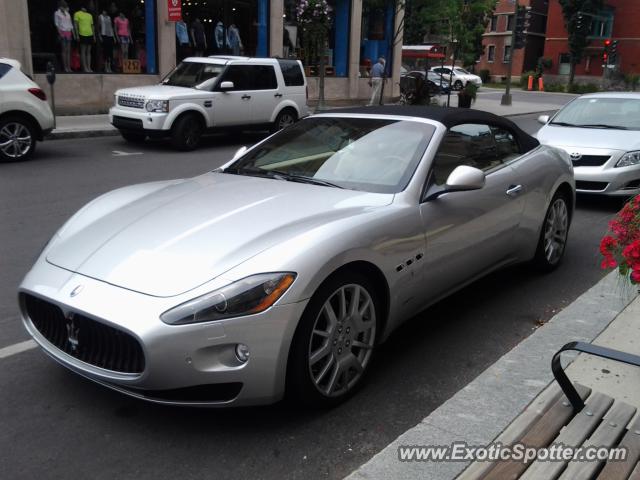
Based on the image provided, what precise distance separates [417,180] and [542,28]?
71763 millimetres

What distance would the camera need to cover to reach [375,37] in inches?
1097

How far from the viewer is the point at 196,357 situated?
2.89m

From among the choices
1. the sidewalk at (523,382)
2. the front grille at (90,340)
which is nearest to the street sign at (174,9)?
the sidewalk at (523,382)

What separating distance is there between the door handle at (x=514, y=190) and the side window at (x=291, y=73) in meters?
10.8

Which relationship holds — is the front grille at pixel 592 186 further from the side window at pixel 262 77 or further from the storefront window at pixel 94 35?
the storefront window at pixel 94 35

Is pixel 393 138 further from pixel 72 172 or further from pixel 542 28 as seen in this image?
pixel 542 28

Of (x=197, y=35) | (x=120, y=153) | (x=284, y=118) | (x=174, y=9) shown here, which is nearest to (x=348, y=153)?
(x=120, y=153)

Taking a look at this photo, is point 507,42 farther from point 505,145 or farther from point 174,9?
point 505,145

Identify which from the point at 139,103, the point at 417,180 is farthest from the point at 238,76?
the point at 417,180

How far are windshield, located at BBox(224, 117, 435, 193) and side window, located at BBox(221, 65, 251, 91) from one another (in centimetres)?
932

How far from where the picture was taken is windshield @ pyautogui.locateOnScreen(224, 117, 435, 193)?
414 cm

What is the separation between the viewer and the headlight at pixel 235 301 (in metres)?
2.88

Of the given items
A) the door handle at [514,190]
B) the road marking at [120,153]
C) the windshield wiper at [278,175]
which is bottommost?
the road marking at [120,153]

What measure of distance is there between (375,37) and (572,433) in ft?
89.3
